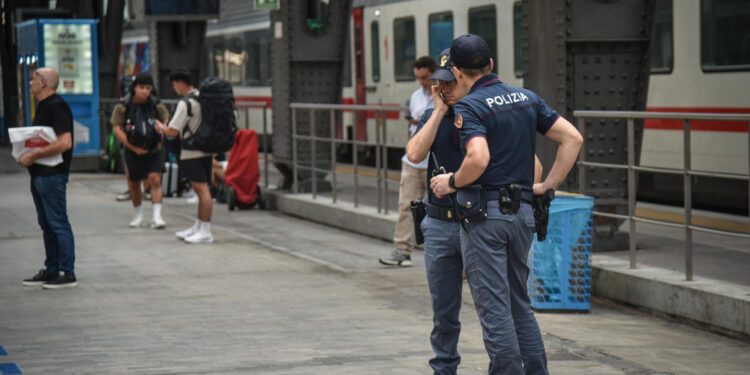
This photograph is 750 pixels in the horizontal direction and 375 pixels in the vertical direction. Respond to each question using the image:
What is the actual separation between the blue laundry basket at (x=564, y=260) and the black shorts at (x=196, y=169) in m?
4.65

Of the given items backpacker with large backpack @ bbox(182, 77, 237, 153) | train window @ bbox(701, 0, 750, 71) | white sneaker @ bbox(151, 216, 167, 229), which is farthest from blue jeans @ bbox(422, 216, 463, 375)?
train window @ bbox(701, 0, 750, 71)

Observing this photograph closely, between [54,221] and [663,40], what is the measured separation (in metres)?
7.84

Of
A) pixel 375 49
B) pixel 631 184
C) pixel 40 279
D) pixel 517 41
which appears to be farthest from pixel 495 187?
pixel 375 49

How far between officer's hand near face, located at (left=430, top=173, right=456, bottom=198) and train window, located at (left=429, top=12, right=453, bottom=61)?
13924mm

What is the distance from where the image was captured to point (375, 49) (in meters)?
22.3

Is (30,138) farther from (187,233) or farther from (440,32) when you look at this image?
(440,32)

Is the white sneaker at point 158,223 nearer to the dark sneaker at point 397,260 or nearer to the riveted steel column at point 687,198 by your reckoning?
the dark sneaker at point 397,260

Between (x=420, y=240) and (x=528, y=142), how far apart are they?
0.75 metres

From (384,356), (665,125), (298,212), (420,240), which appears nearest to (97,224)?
(298,212)

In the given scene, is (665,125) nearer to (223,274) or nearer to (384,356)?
(223,274)

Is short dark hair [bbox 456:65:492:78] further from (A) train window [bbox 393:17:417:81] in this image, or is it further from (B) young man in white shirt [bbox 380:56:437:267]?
(A) train window [bbox 393:17:417:81]

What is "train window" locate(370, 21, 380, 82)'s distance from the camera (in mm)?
22250

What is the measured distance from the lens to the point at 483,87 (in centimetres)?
521

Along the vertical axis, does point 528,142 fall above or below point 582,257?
above
